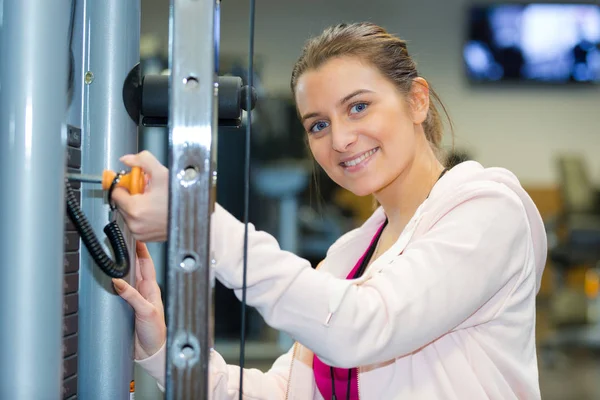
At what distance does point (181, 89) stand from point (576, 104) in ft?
18.7

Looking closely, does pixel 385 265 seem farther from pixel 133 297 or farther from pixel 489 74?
pixel 489 74

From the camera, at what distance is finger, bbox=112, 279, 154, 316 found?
1048 mm

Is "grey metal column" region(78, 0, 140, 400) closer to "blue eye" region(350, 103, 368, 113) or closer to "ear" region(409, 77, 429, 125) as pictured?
"blue eye" region(350, 103, 368, 113)

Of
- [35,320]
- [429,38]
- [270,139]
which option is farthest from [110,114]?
[429,38]

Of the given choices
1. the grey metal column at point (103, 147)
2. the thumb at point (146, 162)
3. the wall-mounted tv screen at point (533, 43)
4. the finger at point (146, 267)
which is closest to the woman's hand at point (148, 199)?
the thumb at point (146, 162)

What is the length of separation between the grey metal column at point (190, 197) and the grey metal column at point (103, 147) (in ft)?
1.10

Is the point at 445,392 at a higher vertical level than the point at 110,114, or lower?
lower

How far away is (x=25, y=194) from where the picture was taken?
71cm

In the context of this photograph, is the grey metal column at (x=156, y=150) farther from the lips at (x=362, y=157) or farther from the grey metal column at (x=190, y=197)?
the grey metal column at (x=190, y=197)

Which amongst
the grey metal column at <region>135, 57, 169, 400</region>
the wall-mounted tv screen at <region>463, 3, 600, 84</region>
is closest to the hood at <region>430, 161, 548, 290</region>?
the grey metal column at <region>135, 57, 169, 400</region>

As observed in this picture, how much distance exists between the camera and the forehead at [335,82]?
1.26m

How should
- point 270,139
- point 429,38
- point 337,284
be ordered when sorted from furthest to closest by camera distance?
point 429,38
point 270,139
point 337,284

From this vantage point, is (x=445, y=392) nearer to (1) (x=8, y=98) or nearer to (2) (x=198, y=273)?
(2) (x=198, y=273)

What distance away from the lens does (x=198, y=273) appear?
0.71 m
